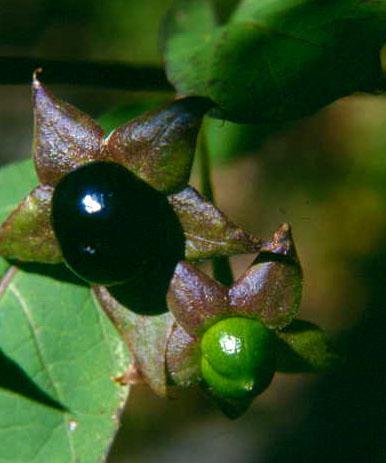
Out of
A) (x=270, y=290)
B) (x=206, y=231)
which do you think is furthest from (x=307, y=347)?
(x=206, y=231)

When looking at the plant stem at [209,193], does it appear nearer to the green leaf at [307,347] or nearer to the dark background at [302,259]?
the green leaf at [307,347]

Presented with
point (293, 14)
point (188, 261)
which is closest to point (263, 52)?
point (293, 14)

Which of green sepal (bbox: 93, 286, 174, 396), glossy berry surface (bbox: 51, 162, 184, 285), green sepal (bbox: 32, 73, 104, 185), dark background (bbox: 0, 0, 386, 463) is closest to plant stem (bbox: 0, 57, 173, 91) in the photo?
green sepal (bbox: 32, 73, 104, 185)

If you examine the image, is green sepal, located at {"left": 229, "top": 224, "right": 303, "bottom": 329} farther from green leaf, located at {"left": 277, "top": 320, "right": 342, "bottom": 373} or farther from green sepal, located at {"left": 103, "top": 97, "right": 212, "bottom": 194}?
green sepal, located at {"left": 103, "top": 97, "right": 212, "bottom": 194}

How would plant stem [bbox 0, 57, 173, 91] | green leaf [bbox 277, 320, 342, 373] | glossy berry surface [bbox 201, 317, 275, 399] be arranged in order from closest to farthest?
glossy berry surface [bbox 201, 317, 275, 399]
green leaf [bbox 277, 320, 342, 373]
plant stem [bbox 0, 57, 173, 91]

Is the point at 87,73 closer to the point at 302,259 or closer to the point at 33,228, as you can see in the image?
the point at 33,228

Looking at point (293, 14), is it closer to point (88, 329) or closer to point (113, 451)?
point (88, 329)
